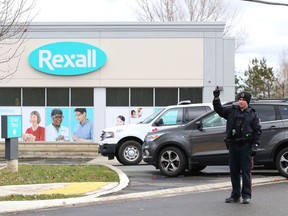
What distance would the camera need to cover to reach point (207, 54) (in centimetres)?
2586

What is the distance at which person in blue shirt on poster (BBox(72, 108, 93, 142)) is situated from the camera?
26000 millimetres

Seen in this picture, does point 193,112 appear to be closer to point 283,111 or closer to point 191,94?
point 283,111

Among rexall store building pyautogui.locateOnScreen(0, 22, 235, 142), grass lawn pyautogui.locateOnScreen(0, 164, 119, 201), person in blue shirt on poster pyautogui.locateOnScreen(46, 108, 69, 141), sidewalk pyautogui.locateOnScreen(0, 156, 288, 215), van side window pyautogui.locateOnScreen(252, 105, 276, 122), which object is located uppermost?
rexall store building pyautogui.locateOnScreen(0, 22, 235, 142)

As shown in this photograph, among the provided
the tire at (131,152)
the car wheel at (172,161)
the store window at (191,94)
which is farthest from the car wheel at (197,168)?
the store window at (191,94)

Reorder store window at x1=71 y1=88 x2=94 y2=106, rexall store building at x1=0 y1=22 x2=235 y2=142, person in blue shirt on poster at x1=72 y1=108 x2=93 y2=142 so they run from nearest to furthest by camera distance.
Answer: rexall store building at x1=0 y1=22 x2=235 y2=142, person in blue shirt on poster at x1=72 y1=108 x2=93 y2=142, store window at x1=71 y1=88 x2=94 y2=106

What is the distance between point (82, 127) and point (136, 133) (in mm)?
10347

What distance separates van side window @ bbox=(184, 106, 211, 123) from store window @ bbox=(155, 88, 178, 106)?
33.7ft

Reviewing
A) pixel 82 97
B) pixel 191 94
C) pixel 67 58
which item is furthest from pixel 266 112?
pixel 67 58

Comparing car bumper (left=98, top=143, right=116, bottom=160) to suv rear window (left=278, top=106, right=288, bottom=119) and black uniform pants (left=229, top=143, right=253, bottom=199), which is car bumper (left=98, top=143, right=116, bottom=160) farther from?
black uniform pants (left=229, top=143, right=253, bottom=199)

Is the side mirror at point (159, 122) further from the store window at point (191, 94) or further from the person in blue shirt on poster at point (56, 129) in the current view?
the person in blue shirt on poster at point (56, 129)

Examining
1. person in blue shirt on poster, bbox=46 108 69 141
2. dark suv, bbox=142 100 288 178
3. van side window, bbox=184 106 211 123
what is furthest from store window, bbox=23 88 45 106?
dark suv, bbox=142 100 288 178

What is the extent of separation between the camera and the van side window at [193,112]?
15.7m

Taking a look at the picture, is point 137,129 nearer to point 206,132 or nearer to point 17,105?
point 206,132

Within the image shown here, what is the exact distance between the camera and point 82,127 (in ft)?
85.5
